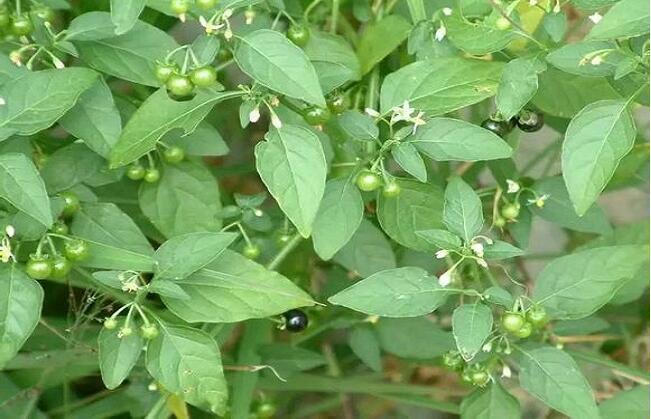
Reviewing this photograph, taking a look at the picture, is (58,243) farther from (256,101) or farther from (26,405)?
(26,405)

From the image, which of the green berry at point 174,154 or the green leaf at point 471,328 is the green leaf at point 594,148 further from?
the green berry at point 174,154

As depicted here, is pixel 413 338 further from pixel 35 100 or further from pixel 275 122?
pixel 35 100

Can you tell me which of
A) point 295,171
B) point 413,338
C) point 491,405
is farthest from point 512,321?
point 413,338

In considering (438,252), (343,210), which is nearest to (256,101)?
(343,210)

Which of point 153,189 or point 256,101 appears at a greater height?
point 256,101

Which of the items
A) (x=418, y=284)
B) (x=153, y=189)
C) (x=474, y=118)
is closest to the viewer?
(x=418, y=284)

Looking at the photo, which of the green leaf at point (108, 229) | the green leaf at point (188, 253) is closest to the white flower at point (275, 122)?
the green leaf at point (188, 253)
